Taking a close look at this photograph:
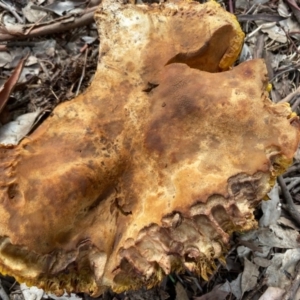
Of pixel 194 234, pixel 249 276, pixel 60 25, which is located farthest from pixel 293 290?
pixel 60 25

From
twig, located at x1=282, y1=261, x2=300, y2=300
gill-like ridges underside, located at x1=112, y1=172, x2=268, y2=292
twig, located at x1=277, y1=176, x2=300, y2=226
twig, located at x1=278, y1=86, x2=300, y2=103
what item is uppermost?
gill-like ridges underside, located at x1=112, y1=172, x2=268, y2=292

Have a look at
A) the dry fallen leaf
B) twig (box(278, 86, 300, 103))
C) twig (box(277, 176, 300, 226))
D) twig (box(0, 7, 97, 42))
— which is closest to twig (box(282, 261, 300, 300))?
the dry fallen leaf

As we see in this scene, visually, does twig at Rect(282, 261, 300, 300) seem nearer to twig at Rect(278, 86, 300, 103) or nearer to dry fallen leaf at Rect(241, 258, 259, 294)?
dry fallen leaf at Rect(241, 258, 259, 294)

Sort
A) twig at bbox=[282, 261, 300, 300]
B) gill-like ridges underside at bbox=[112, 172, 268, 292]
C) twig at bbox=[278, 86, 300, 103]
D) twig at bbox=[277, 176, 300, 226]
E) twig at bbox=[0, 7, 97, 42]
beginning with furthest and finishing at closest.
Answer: twig at bbox=[0, 7, 97, 42] < twig at bbox=[278, 86, 300, 103] < twig at bbox=[277, 176, 300, 226] < twig at bbox=[282, 261, 300, 300] < gill-like ridges underside at bbox=[112, 172, 268, 292]

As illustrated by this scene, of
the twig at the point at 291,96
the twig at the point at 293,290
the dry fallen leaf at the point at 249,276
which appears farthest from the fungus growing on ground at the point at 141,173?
the twig at the point at 291,96

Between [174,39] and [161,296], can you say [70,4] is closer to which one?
[174,39]

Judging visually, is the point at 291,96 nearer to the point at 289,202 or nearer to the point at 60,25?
the point at 289,202

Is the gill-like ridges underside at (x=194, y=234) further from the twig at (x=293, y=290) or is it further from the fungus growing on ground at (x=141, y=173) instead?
the twig at (x=293, y=290)

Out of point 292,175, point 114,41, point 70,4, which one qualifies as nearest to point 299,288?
point 292,175
